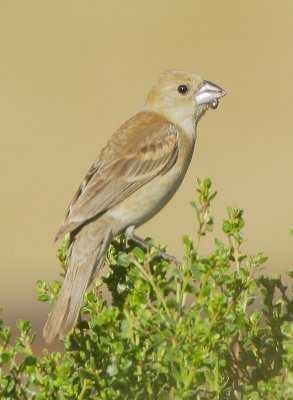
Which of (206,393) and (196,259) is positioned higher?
(196,259)

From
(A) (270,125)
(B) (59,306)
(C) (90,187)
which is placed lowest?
(B) (59,306)

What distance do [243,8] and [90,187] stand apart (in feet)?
54.4

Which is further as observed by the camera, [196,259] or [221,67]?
[221,67]

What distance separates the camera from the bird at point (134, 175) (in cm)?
536

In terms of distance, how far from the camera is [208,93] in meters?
6.72

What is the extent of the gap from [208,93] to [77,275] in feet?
6.21

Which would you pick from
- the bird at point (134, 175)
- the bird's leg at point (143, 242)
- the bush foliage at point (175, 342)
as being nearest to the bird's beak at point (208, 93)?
the bird at point (134, 175)

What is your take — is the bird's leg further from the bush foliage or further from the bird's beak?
the bird's beak

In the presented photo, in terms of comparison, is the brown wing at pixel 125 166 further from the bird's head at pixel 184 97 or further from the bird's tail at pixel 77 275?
the bird's head at pixel 184 97

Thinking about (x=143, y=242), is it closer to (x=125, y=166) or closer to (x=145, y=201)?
(x=145, y=201)

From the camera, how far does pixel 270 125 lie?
57.0ft

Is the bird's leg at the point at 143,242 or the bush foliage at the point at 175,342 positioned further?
the bird's leg at the point at 143,242

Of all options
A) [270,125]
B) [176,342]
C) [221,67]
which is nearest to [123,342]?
[176,342]

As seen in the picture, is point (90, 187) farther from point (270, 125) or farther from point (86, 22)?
point (86, 22)
